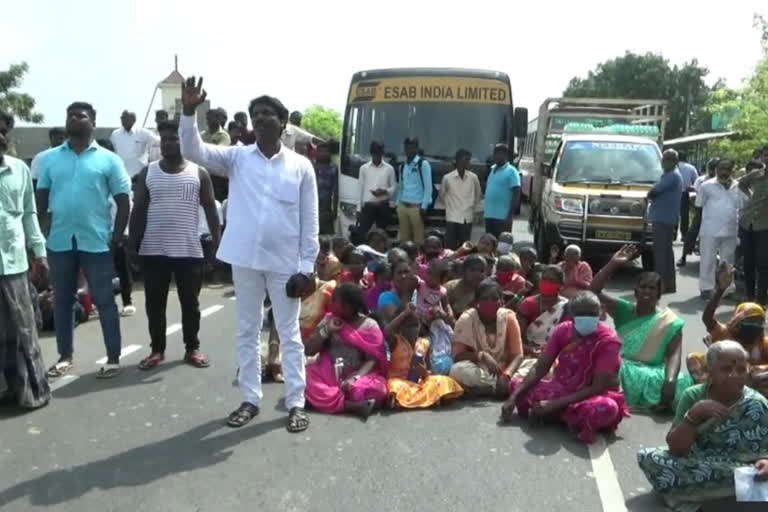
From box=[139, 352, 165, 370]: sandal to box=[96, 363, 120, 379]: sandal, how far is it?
0.76ft

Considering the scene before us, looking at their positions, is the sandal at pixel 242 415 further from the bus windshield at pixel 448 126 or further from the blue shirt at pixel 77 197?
the bus windshield at pixel 448 126

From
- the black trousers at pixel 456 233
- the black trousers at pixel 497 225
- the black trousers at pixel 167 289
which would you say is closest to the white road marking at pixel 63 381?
the black trousers at pixel 167 289

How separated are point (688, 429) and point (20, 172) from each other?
427 cm

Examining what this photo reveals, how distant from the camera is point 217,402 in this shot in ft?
18.5

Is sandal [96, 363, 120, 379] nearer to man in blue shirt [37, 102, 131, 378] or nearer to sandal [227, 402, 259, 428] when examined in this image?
man in blue shirt [37, 102, 131, 378]

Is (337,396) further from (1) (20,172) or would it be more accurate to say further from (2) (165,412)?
(1) (20,172)

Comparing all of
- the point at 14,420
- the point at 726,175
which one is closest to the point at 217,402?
the point at 14,420

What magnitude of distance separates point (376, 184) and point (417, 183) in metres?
0.57

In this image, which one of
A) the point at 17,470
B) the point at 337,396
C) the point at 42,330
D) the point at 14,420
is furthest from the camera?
the point at 42,330

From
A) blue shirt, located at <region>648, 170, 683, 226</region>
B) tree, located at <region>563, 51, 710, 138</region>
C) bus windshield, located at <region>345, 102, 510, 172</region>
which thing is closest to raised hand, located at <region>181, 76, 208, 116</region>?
bus windshield, located at <region>345, 102, 510, 172</region>

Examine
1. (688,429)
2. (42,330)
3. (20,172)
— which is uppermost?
(20,172)

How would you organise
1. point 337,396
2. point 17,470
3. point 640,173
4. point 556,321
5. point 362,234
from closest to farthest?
point 17,470, point 337,396, point 556,321, point 362,234, point 640,173

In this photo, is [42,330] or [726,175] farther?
[726,175]

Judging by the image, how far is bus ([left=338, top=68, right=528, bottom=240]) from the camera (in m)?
11.3
